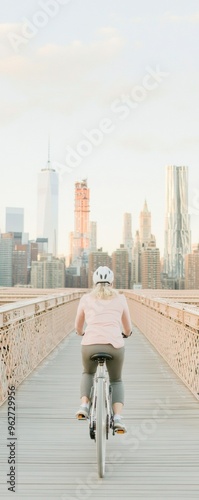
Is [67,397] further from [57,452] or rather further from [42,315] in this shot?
[42,315]

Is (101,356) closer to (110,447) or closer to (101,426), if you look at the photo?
(101,426)

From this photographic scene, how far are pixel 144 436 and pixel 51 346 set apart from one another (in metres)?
9.35

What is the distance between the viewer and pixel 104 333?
6.34m

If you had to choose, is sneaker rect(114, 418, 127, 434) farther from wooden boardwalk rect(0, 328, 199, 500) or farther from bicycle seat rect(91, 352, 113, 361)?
bicycle seat rect(91, 352, 113, 361)

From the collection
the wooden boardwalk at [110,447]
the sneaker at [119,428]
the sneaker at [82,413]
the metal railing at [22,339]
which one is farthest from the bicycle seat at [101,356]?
the metal railing at [22,339]

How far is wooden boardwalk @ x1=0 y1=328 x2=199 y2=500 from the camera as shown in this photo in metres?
5.75

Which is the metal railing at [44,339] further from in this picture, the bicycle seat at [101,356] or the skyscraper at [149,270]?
the skyscraper at [149,270]

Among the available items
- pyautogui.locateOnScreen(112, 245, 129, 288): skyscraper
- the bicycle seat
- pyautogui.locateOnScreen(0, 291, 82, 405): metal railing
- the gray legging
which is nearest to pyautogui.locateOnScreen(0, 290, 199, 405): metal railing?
pyautogui.locateOnScreen(0, 291, 82, 405): metal railing

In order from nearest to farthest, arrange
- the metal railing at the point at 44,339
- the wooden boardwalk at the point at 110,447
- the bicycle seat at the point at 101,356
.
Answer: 1. the wooden boardwalk at the point at 110,447
2. the bicycle seat at the point at 101,356
3. the metal railing at the point at 44,339

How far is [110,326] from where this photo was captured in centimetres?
640

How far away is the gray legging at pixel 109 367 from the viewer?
6.31 metres

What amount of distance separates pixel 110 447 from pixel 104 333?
4.68ft

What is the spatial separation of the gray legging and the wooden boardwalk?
60 centimetres

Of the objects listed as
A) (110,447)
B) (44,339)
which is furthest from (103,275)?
(44,339)
